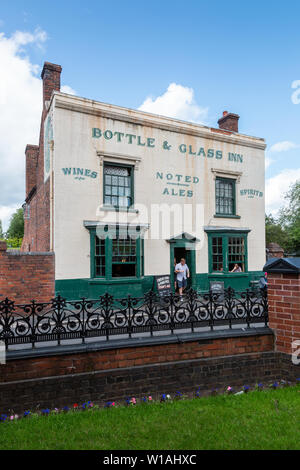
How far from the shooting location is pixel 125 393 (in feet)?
16.4

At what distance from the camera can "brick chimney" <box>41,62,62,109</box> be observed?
1199 centimetres

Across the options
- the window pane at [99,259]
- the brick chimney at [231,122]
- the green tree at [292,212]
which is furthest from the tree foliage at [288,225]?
the window pane at [99,259]

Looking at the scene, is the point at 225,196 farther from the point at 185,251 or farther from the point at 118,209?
the point at 118,209

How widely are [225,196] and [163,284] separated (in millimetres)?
5323

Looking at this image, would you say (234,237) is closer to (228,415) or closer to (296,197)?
(228,415)

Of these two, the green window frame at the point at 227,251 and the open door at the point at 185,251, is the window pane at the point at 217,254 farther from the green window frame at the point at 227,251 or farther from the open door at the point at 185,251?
the open door at the point at 185,251

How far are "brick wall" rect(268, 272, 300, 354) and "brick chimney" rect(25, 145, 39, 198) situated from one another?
13.7 meters

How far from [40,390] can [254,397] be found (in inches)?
128

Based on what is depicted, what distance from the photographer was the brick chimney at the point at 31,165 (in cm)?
1620

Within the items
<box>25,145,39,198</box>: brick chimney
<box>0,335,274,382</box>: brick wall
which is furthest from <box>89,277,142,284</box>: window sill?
<box>25,145,39,198</box>: brick chimney

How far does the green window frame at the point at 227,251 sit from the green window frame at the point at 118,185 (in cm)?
397

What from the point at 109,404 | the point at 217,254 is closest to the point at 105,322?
the point at 109,404

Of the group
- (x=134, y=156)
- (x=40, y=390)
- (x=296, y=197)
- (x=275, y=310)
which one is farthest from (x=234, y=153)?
(x=296, y=197)

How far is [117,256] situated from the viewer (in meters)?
11.5
